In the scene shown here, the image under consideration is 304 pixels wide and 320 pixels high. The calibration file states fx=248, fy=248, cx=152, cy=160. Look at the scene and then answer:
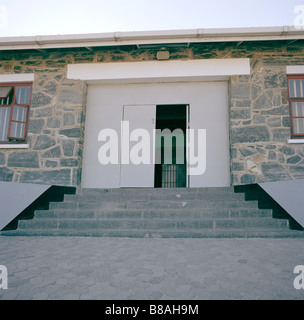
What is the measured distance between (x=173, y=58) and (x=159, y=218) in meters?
4.21

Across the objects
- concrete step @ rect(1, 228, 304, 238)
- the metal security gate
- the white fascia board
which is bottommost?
concrete step @ rect(1, 228, 304, 238)

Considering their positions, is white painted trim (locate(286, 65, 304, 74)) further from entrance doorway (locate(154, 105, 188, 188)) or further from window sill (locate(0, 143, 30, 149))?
window sill (locate(0, 143, 30, 149))

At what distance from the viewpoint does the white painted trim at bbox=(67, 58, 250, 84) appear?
6.29 metres

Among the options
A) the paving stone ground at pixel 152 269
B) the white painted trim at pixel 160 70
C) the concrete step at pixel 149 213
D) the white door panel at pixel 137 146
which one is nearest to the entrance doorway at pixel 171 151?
the white door panel at pixel 137 146

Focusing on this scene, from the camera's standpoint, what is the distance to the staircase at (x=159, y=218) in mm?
3938

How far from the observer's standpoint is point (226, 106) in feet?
21.6

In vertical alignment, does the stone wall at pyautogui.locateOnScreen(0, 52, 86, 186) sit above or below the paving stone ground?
above

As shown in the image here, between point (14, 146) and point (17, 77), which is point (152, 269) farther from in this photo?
point (17, 77)

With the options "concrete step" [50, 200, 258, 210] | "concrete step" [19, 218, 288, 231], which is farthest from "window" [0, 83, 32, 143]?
"concrete step" [19, 218, 288, 231]

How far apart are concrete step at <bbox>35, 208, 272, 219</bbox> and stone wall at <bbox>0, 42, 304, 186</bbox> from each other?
1668 mm

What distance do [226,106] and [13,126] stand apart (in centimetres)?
563

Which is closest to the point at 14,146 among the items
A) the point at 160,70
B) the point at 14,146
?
the point at 14,146
